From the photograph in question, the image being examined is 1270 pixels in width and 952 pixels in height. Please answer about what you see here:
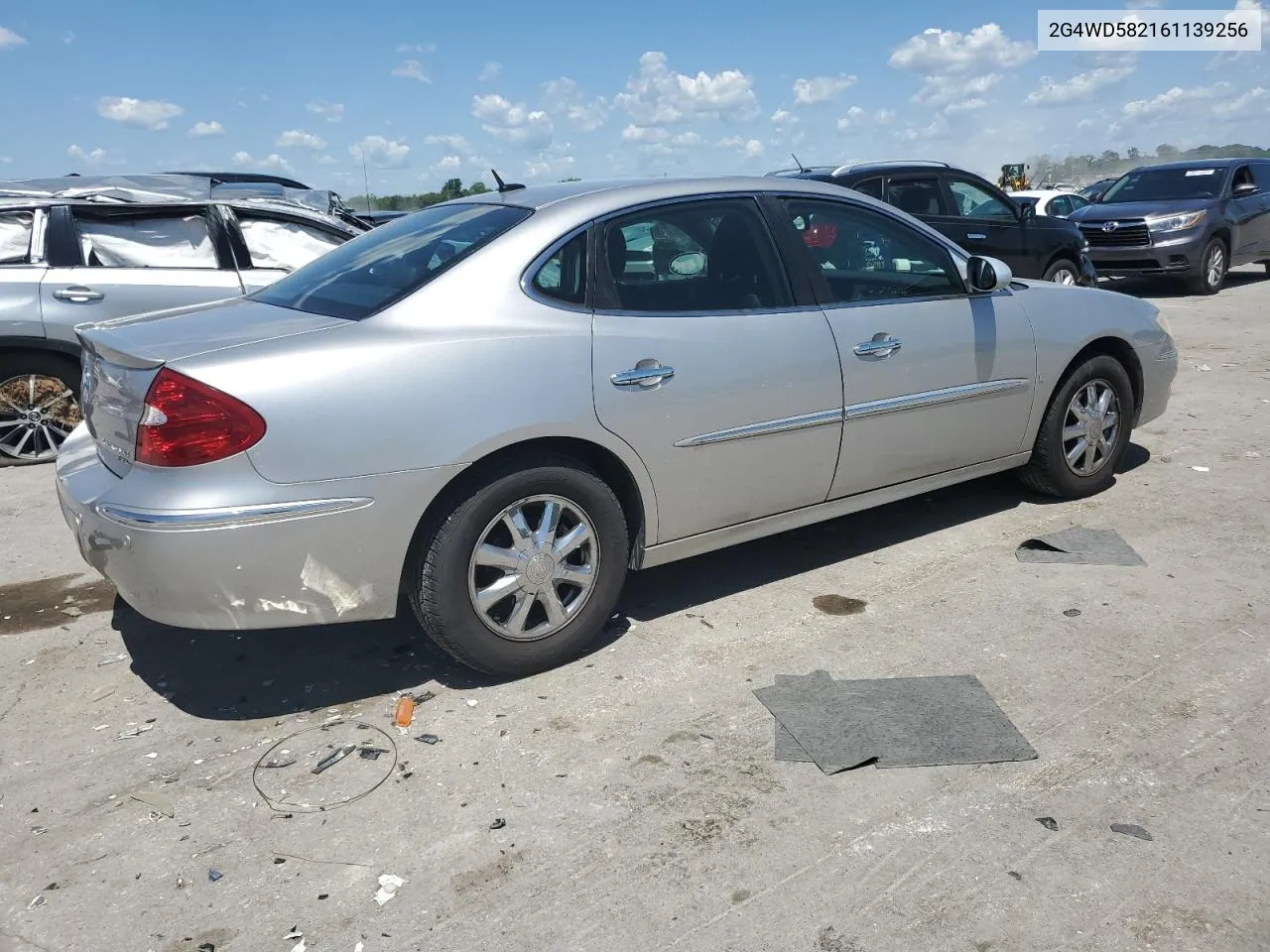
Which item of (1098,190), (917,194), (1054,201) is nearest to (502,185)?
(917,194)

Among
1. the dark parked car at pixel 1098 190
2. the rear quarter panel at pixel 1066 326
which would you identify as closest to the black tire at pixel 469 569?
the rear quarter panel at pixel 1066 326

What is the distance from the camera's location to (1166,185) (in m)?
15.1

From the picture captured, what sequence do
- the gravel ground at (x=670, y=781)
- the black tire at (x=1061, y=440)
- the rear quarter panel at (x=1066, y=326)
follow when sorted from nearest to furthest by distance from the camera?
the gravel ground at (x=670, y=781) → the rear quarter panel at (x=1066, y=326) → the black tire at (x=1061, y=440)

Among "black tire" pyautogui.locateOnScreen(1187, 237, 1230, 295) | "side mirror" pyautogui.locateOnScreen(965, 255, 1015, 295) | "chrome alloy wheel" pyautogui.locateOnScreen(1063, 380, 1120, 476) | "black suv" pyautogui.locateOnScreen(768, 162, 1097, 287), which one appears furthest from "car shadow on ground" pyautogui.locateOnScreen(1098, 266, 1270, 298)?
"side mirror" pyautogui.locateOnScreen(965, 255, 1015, 295)

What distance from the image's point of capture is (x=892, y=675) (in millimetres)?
3686

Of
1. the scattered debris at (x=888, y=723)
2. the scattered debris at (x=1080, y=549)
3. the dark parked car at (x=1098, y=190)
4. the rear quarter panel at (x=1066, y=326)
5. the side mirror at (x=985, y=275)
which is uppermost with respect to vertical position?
the dark parked car at (x=1098, y=190)

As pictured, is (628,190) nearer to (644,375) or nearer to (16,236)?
(644,375)

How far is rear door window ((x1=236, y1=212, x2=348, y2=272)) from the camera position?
24.0 feet

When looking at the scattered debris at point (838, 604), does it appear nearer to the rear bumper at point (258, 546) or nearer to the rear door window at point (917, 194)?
the rear bumper at point (258, 546)

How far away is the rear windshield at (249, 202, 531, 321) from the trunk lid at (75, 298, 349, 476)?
0.44 feet

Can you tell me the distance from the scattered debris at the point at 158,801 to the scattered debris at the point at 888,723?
176cm

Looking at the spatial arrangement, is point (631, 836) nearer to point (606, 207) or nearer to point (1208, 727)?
point (1208, 727)

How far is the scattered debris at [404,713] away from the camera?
3465 millimetres

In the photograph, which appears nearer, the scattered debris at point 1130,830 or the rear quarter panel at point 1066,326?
the scattered debris at point 1130,830
